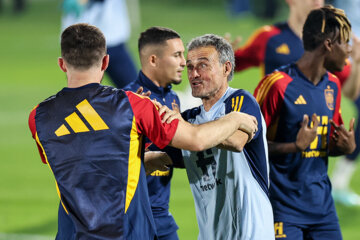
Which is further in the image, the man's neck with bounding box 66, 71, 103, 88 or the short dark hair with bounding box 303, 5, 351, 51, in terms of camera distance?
the short dark hair with bounding box 303, 5, 351, 51

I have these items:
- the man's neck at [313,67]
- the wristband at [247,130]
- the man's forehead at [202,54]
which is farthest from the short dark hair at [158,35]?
the wristband at [247,130]

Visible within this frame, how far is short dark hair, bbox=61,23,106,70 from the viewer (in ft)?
12.4

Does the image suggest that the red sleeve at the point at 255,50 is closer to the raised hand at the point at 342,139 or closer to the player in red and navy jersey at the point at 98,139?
the raised hand at the point at 342,139

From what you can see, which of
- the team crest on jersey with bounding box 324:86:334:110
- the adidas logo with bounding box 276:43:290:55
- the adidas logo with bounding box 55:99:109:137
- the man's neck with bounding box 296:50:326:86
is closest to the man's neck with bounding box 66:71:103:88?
the adidas logo with bounding box 55:99:109:137

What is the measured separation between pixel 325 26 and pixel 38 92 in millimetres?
11909

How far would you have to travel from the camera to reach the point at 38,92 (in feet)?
53.3

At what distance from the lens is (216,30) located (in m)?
25.6

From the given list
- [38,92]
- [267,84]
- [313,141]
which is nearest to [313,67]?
[267,84]

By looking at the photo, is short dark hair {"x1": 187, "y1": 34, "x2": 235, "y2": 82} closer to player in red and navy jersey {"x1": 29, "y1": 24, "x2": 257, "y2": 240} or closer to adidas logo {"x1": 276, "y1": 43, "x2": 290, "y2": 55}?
player in red and navy jersey {"x1": 29, "y1": 24, "x2": 257, "y2": 240}

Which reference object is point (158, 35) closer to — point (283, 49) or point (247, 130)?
point (283, 49)

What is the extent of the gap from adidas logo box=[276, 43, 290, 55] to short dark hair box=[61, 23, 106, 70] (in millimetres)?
3625

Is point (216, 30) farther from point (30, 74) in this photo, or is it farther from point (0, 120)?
point (0, 120)

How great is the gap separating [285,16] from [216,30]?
4.90 meters

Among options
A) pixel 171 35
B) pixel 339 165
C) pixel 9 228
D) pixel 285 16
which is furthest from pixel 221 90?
pixel 285 16
